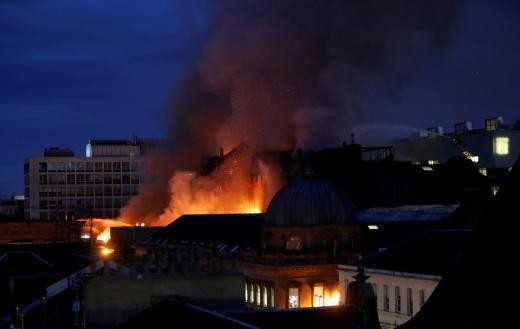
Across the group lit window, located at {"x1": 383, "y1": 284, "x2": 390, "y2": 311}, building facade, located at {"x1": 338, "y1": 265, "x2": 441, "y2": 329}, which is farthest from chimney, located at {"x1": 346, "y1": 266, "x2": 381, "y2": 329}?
lit window, located at {"x1": 383, "y1": 284, "x2": 390, "y2": 311}

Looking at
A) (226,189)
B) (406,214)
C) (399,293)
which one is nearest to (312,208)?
(406,214)

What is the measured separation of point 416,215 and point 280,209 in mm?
17582

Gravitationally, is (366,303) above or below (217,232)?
below

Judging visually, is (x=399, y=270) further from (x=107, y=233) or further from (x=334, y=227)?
(x=107, y=233)

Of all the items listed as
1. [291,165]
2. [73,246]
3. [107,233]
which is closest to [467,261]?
[73,246]

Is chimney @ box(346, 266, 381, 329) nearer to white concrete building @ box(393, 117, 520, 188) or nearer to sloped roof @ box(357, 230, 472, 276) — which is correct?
sloped roof @ box(357, 230, 472, 276)

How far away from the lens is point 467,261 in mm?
13141

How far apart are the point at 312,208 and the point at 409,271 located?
28.9 metres

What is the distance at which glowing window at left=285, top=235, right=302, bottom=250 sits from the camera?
9656 centimetres

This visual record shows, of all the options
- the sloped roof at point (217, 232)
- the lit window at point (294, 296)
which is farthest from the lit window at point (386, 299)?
the sloped roof at point (217, 232)

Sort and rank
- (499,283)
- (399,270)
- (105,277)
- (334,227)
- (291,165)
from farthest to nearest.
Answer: (291,165) → (334,227) → (399,270) → (105,277) → (499,283)

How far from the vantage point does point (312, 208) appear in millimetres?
96250

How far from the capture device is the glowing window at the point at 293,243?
317 ft

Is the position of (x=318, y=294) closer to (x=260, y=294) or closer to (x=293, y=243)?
(x=293, y=243)
